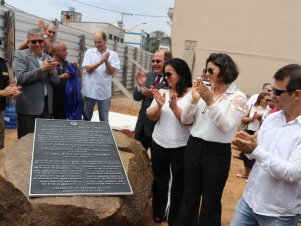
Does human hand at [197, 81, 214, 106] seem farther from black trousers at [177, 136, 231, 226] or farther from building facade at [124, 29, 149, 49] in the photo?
building facade at [124, 29, 149, 49]

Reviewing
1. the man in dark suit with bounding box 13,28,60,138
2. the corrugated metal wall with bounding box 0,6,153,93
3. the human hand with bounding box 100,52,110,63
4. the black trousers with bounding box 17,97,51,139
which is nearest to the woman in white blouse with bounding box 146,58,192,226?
the man in dark suit with bounding box 13,28,60,138

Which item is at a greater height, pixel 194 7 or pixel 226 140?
pixel 194 7

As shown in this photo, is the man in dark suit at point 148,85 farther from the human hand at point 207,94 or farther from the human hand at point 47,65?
the human hand at point 207,94

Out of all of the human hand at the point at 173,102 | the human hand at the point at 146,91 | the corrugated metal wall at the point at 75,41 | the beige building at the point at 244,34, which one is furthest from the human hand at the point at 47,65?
the beige building at the point at 244,34

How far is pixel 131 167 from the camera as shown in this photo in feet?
11.4

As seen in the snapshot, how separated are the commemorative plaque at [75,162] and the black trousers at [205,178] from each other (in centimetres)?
56

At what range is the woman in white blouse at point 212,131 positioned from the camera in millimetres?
2797

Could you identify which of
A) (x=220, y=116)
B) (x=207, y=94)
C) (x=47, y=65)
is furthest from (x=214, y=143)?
(x=47, y=65)

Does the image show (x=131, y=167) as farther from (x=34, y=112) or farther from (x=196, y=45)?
(x=196, y=45)

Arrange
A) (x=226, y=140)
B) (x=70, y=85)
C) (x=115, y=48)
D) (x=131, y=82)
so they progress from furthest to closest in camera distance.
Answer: (x=131, y=82), (x=115, y=48), (x=70, y=85), (x=226, y=140)

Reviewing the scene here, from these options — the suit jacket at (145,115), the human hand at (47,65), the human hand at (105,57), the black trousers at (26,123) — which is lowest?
the black trousers at (26,123)

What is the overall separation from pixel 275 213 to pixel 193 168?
110 centimetres

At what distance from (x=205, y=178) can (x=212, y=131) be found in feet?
1.39

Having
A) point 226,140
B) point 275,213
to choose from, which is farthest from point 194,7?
point 275,213
